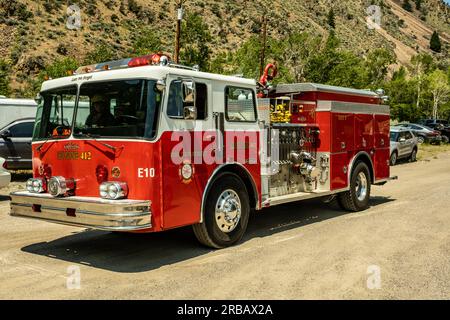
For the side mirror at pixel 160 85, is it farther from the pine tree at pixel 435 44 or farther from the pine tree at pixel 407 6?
the pine tree at pixel 407 6

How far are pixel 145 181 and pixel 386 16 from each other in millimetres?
142070

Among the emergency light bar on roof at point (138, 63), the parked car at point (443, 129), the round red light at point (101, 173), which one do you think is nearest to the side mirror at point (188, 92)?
the emergency light bar on roof at point (138, 63)

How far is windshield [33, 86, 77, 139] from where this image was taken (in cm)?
677

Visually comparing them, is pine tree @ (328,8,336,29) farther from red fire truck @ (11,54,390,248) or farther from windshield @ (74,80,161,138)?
windshield @ (74,80,161,138)

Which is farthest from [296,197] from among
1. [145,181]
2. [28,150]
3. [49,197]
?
[28,150]

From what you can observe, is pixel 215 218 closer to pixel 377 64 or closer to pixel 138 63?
pixel 138 63

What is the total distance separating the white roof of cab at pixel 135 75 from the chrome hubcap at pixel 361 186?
445 cm

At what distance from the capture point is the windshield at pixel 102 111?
5.99 metres

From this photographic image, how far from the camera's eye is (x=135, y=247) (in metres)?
7.36

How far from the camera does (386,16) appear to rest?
134875 mm

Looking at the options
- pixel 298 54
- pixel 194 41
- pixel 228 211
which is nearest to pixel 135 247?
pixel 228 211

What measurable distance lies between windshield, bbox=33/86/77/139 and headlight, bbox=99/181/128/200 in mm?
1131

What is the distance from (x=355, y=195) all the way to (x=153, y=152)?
580 cm
